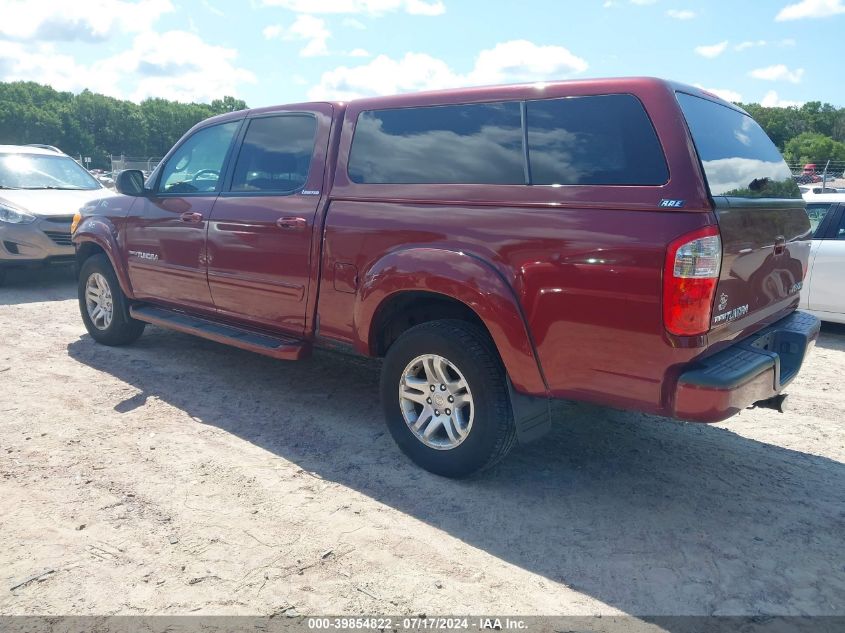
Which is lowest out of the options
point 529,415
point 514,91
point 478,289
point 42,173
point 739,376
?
point 529,415

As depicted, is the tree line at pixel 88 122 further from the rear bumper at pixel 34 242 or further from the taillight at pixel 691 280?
the taillight at pixel 691 280

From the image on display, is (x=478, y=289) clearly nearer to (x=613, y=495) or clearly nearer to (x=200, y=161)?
(x=613, y=495)

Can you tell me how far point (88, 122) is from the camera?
10988 cm

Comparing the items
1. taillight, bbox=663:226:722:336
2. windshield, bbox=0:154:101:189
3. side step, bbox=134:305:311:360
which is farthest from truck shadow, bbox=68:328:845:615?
windshield, bbox=0:154:101:189

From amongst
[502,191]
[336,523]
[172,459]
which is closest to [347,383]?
[172,459]

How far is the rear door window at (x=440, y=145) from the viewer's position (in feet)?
11.0

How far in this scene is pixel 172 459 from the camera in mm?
3789

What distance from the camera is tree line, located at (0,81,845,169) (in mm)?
86100

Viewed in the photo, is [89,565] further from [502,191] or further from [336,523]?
[502,191]

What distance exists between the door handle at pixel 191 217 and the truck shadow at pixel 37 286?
4.35 m

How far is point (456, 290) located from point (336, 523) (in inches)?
49.0

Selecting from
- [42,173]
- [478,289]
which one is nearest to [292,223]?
[478,289]

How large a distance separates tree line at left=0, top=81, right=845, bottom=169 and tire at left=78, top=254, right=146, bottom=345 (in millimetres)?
85360

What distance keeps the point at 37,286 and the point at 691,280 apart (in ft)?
30.1
